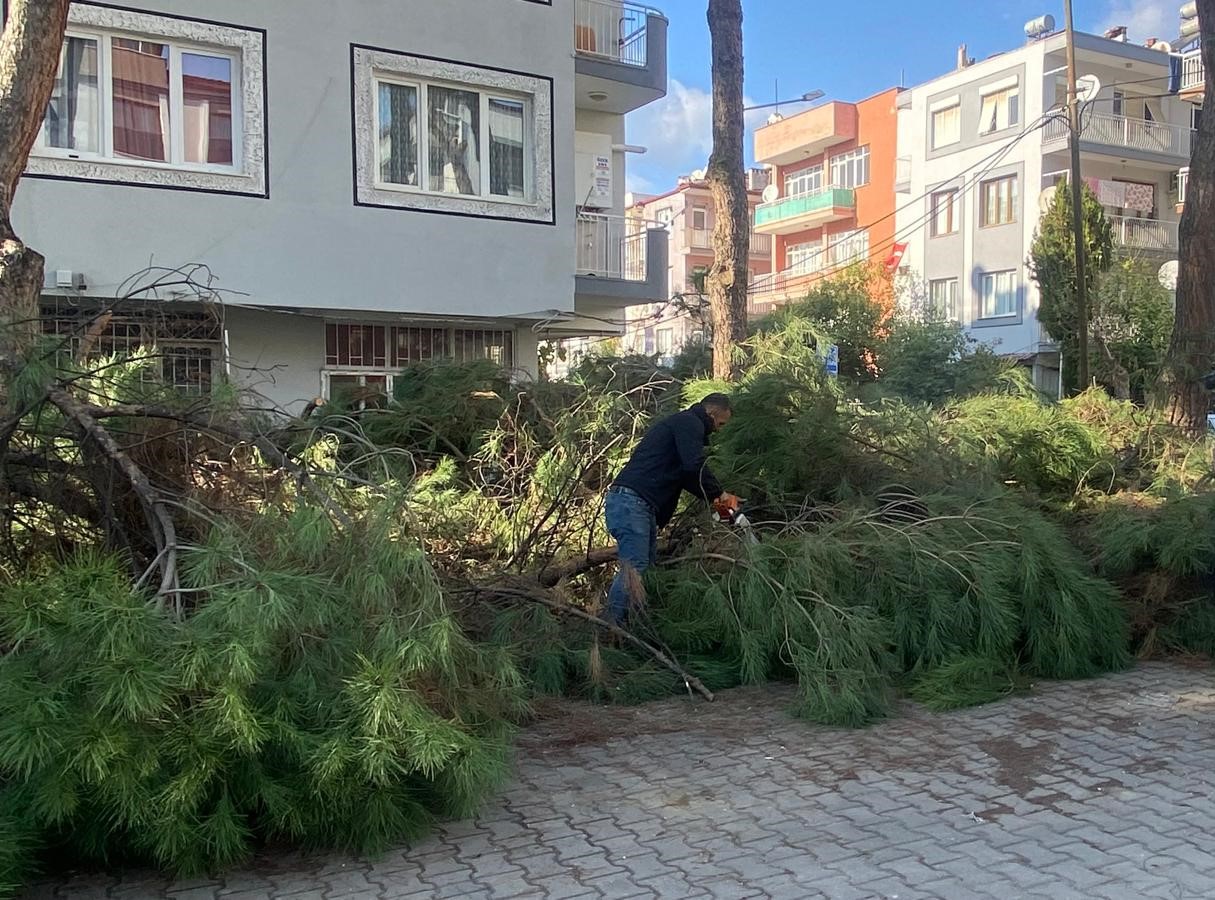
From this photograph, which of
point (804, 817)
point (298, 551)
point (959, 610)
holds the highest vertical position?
point (298, 551)

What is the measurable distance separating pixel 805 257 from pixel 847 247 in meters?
2.97

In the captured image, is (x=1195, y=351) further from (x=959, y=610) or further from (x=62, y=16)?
(x=62, y=16)

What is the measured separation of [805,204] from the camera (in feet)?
138

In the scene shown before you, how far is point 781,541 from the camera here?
20.3 ft

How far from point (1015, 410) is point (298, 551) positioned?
620 cm

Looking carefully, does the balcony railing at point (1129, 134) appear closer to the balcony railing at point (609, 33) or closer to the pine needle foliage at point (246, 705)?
the balcony railing at point (609, 33)

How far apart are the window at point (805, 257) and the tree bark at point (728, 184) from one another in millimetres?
31682

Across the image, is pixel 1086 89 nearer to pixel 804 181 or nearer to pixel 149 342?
pixel 804 181

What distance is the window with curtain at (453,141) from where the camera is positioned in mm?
13414

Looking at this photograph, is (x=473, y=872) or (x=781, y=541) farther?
(x=781, y=541)

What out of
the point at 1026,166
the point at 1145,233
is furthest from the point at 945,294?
the point at 1145,233

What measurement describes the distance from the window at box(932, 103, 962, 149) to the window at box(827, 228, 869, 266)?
481 cm

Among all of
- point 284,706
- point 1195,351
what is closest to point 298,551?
point 284,706

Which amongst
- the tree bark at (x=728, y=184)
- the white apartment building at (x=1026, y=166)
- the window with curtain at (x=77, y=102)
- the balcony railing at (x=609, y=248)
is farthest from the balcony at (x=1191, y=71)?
the window with curtain at (x=77, y=102)
